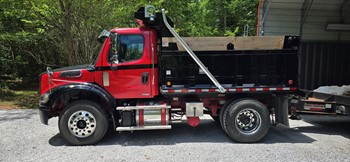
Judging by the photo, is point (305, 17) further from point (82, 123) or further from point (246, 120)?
point (82, 123)

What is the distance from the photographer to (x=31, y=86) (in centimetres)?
1733

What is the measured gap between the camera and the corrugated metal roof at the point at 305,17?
9.48m

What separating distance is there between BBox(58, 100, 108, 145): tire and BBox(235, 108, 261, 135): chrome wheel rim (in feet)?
9.29

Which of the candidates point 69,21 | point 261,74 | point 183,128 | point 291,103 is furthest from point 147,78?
point 69,21

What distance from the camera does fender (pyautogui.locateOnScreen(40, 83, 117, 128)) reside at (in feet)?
18.6

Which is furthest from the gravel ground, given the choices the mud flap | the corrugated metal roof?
the corrugated metal roof

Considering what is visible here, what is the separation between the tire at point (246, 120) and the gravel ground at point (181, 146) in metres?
0.19

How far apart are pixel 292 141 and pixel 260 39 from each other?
2.31 m

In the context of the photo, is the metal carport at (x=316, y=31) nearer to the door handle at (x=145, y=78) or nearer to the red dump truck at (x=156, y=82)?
the red dump truck at (x=156, y=82)

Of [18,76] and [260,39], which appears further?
[18,76]

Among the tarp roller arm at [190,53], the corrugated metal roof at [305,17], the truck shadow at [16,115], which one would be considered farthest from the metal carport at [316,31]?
the truck shadow at [16,115]

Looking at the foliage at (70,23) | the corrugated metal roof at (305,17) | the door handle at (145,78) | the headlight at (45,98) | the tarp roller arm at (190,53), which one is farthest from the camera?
the foliage at (70,23)

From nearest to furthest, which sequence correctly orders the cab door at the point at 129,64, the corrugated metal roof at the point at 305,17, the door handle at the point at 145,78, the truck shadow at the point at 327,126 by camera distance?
the cab door at the point at 129,64, the door handle at the point at 145,78, the truck shadow at the point at 327,126, the corrugated metal roof at the point at 305,17

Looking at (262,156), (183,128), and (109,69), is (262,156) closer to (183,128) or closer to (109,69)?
(183,128)
